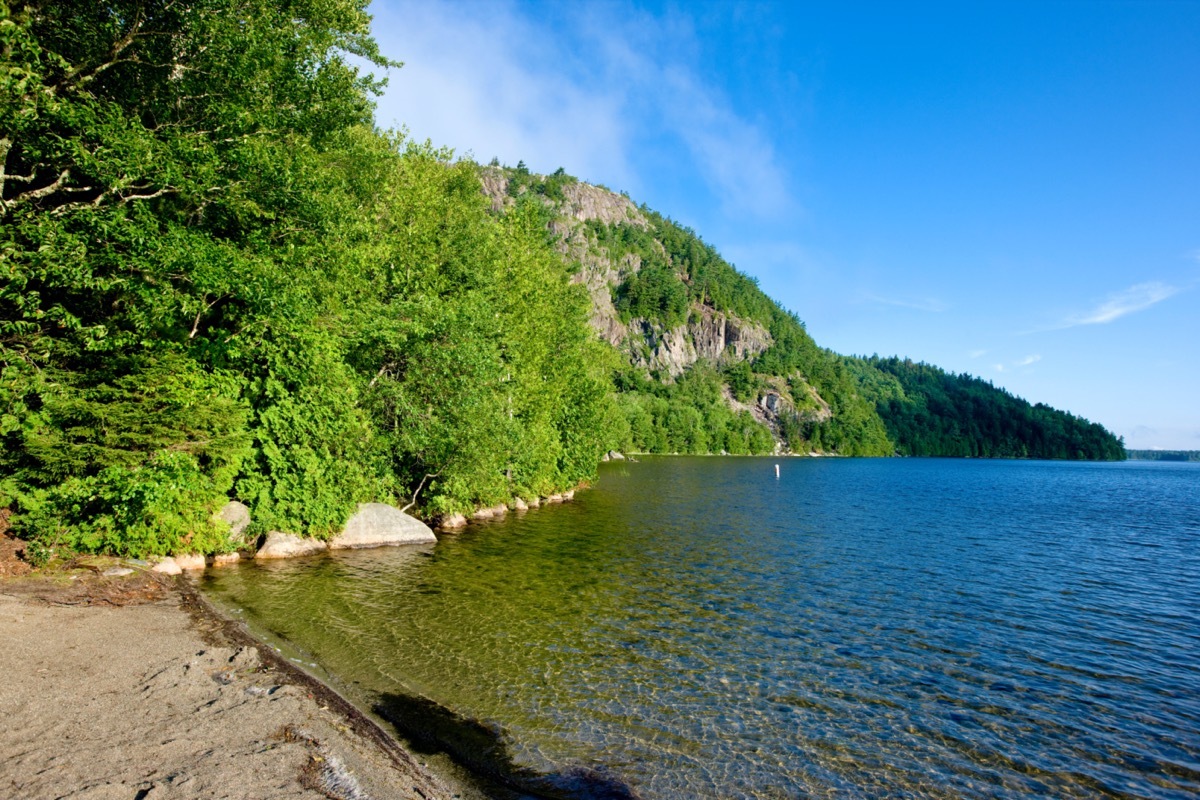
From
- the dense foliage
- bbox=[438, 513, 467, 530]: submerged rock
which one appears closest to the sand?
bbox=[438, 513, 467, 530]: submerged rock

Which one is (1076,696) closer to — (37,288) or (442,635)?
(442,635)

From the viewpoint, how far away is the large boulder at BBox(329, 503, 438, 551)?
A: 22391 millimetres

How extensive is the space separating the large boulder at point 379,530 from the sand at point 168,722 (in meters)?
10.9

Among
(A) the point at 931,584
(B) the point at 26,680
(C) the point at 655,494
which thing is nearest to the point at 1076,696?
(A) the point at 931,584

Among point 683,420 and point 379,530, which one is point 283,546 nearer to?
point 379,530

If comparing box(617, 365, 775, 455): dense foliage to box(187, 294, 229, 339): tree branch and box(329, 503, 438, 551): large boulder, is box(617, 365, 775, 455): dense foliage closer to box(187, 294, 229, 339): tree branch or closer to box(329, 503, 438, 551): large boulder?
box(329, 503, 438, 551): large boulder

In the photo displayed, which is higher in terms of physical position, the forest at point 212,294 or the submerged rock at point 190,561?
the forest at point 212,294

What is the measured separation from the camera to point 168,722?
7434mm

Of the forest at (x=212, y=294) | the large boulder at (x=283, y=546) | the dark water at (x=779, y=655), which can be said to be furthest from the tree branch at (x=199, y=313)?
the dark water at (x=779, y=655)

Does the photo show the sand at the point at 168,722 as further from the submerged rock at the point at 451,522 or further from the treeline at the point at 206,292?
the submerged rock at the point at 451,522

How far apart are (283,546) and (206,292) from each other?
29.6 ft

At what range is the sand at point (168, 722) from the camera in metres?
6.09

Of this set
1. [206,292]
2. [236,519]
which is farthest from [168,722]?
[236,519]

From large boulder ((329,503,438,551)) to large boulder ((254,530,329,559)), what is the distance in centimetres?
121
